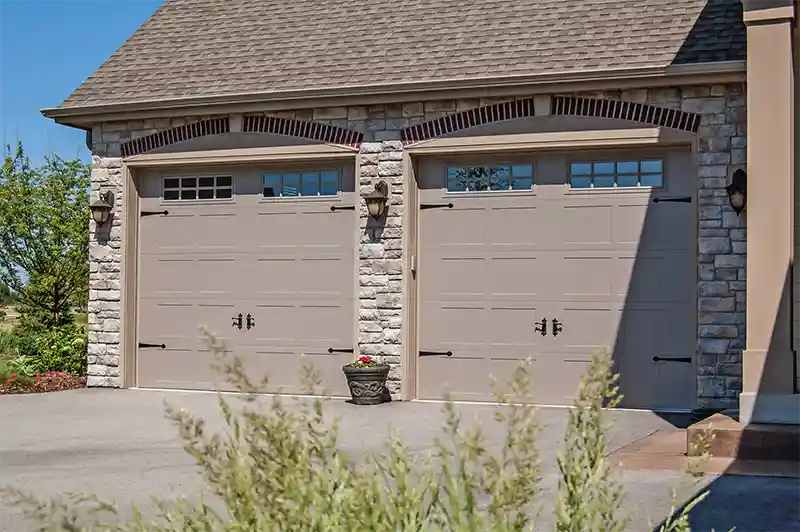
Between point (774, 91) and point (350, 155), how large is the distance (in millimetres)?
5056

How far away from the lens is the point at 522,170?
37.3 ft

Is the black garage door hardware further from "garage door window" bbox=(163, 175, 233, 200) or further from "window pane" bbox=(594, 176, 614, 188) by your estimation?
"window pane" bbox=(594, 176, 614, 188)

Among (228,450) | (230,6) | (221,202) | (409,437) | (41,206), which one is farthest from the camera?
(41,206)

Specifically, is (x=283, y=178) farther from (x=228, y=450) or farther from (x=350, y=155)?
(x=228, y=450)

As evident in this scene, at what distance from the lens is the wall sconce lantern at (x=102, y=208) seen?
1263 cm

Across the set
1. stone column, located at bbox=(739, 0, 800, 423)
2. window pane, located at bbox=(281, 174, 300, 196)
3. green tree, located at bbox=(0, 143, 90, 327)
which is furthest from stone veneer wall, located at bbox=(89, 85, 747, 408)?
green tree, located at bbox=(0, 143, 90, 327)

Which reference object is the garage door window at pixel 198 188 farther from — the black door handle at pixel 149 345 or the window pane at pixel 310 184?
the black door handle at pixel 149 345

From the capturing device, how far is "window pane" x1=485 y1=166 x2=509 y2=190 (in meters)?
11.5

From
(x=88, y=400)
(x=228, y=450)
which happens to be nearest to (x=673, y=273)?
(x=88, y=400)

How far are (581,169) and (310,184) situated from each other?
3.19 meters

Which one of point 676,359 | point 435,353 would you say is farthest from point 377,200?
point 676,359

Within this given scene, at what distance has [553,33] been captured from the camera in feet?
38.4

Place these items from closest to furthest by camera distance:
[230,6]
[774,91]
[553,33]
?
[774,91] → [553,33] → [230,6]

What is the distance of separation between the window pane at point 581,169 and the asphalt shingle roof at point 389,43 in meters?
1.03
